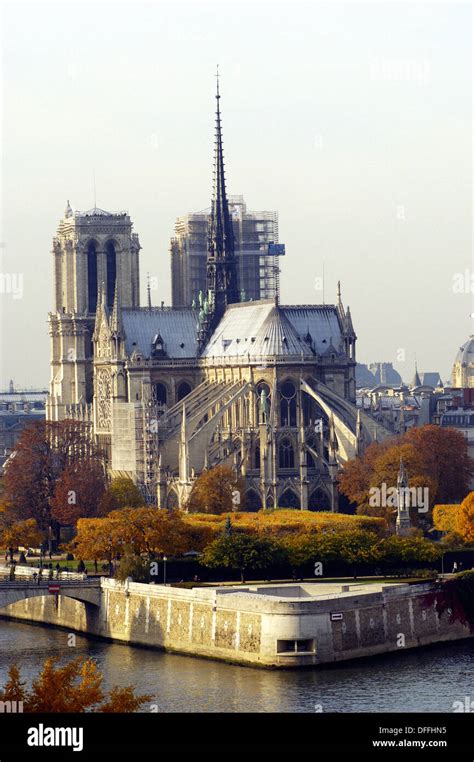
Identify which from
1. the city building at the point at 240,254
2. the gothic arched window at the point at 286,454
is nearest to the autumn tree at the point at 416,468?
the gothic arched window at the point at 286,454

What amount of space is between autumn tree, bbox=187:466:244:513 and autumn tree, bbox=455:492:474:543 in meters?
16.5

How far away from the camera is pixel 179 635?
3880 inches

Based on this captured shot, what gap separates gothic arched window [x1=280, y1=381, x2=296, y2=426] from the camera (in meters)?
143

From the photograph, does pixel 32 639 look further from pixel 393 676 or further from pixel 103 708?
pixel 103 708

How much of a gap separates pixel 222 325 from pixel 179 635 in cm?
5814

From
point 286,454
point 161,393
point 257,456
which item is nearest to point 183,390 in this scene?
point 161,393

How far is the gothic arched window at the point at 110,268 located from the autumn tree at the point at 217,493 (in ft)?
111

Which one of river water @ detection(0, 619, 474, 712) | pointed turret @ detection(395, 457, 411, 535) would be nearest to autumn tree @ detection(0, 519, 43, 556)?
pointed turret @ detection(395, 457, 411, 535)

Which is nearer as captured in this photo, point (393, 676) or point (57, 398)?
point (393, 676)

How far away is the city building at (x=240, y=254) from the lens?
180m

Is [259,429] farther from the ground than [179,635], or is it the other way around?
[259,429]

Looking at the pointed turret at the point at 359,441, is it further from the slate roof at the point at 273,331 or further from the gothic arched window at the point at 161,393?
the gothic arched window at the point at 161,393
